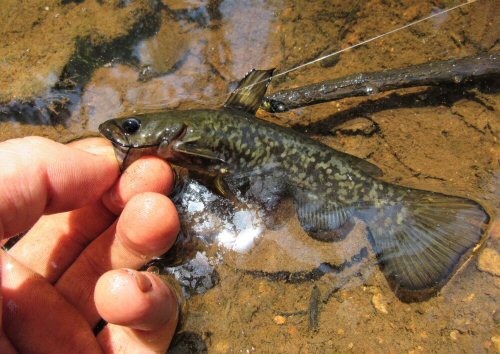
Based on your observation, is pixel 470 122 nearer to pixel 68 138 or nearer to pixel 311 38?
pixel 311 38

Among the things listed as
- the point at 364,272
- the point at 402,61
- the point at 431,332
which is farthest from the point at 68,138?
the point at 431,332

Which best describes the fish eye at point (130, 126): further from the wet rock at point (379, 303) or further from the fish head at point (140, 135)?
the wet rock at point (379, 303)

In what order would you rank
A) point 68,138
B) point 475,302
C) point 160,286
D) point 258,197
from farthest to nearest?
point 68,138, point 258,197, point 475,302, point 160,286

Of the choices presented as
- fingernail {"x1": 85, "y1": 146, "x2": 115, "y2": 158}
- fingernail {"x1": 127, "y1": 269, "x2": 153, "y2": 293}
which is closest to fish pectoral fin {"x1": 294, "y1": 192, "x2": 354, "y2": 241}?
fingernail {"x1": 127, "y1": 269, "x2": 153, "y2": 293}

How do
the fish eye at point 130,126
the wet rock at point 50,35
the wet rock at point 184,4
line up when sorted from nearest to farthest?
1. the fish eye at point 130,126
2. the wet rock at point 50,35
3. the wet rock at point 184,4

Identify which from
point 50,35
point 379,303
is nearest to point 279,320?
point 379,303

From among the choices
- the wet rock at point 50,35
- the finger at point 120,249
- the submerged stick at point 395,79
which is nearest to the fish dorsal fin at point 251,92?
the submerged stick at point 395,79
